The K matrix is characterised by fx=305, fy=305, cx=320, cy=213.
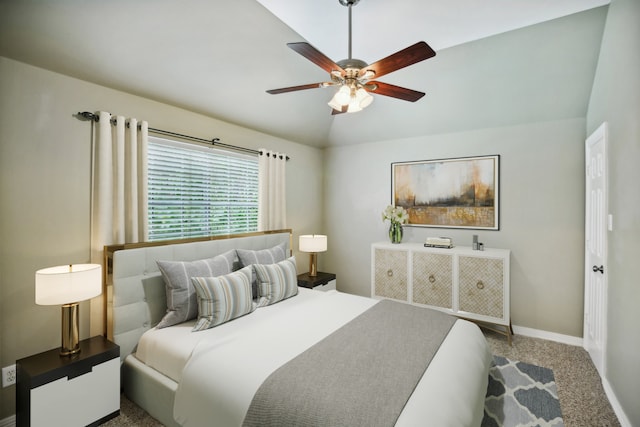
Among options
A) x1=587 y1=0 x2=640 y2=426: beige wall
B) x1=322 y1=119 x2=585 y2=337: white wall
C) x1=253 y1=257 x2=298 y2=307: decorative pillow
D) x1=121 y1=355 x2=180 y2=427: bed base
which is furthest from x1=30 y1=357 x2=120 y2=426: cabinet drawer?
x1=322 y1=119 x2=585 y2=337: white wall

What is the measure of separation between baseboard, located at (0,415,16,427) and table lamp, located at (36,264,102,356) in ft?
1.98

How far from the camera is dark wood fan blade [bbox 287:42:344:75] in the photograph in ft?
5.31

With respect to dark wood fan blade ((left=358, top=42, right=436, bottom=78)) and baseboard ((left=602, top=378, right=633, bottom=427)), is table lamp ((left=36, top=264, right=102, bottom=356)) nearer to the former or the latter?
dark wood fan blade ((left=358, top=42, right=436, bottom=78))

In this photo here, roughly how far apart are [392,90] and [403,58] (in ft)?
1.23

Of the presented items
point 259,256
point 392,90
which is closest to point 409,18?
point 392,90

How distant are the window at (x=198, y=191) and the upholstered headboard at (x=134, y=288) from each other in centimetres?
32

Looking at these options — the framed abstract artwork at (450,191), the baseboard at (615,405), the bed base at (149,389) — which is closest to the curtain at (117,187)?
the bed base at (149,389)

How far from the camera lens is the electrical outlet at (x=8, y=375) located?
200 centimetres

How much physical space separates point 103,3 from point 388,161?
138 inches

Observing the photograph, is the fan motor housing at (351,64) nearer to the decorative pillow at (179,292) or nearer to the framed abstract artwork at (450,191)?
the decorative pillow at (179,292)

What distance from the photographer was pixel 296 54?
2928 mm

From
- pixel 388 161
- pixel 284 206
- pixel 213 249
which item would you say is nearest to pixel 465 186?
pixel 388 161

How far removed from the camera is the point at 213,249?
3.06 metres

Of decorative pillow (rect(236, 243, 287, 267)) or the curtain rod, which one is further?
decorative pillow (rect(236, 243, 287, 267))
